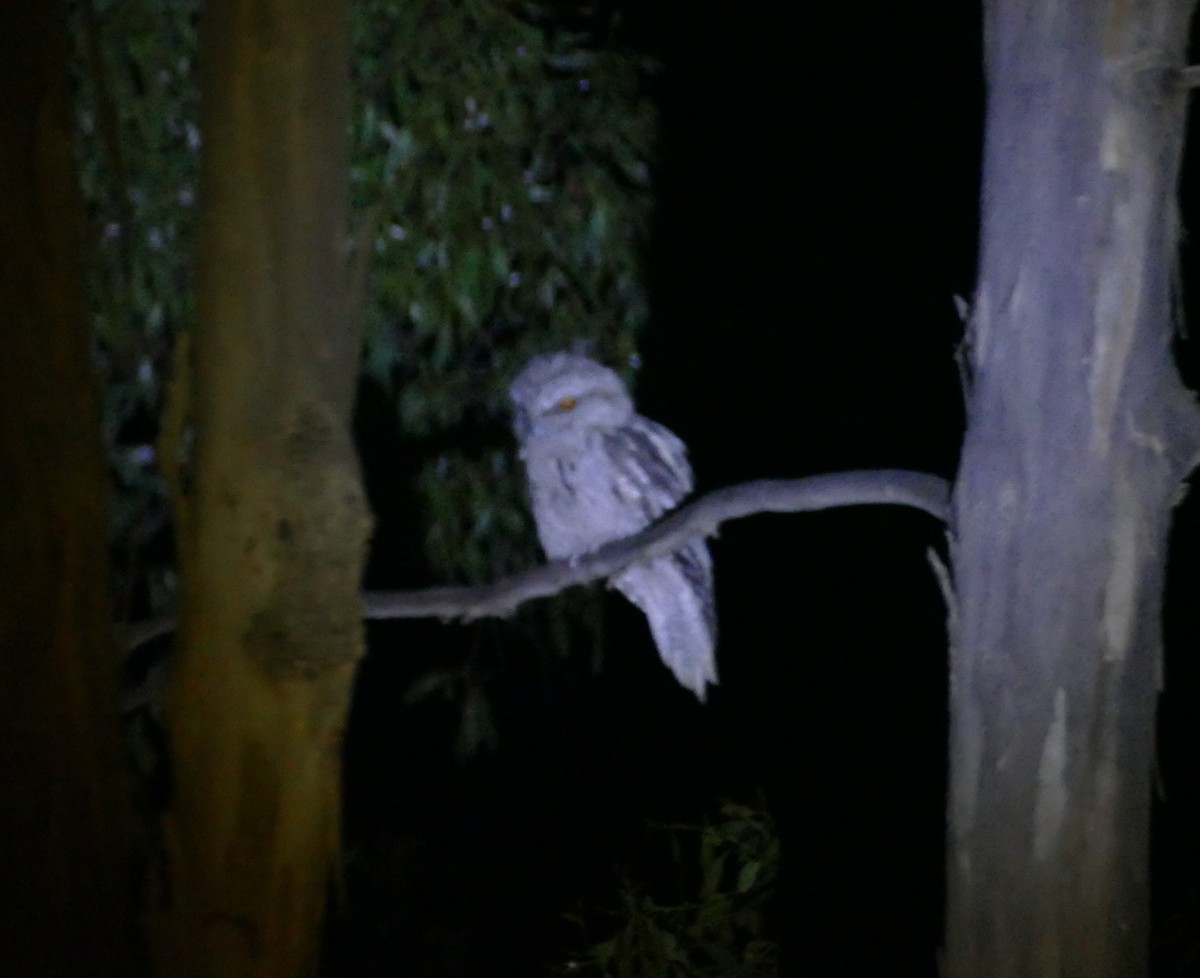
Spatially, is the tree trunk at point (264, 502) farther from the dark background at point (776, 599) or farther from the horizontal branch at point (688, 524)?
the dark background at point (776, 599)

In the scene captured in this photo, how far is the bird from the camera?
2.42 metres

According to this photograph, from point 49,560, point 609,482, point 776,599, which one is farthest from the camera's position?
point 776,599

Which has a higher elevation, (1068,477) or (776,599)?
(1068,477)

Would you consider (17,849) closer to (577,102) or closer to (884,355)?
(577,102)

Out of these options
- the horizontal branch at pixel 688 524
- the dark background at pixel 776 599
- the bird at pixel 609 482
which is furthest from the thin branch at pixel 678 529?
the dark background at pixel 776 599

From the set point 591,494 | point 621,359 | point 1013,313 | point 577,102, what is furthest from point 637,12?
point 1013,313

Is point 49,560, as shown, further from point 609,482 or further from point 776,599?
point 776,599

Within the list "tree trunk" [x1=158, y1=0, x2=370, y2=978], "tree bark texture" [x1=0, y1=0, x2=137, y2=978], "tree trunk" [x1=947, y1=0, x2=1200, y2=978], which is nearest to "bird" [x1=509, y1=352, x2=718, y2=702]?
"tree trunk" [x1=947, y1=0, x2=1200, y2=978]

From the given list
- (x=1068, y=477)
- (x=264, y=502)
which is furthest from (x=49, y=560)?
(x=1068, y=477)

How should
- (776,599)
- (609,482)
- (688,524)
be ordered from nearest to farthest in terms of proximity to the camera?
(688,524), (609,482), (776,599)

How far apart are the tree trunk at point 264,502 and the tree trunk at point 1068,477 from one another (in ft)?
2.23

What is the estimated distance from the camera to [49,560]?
1.17 m

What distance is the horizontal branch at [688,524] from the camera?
1.61 meters

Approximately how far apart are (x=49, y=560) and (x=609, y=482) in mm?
1485
